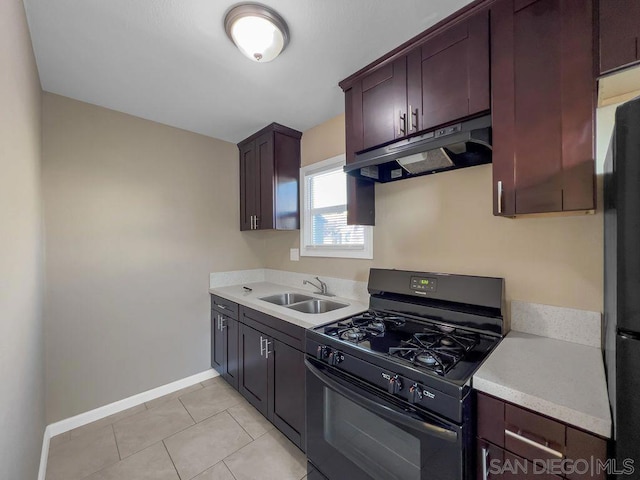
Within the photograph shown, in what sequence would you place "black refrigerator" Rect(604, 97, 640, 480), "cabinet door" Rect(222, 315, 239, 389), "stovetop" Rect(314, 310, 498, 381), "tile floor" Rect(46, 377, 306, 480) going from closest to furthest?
"black refrigerator" Rect(604, 97, 640, 480) → "stovetop" Rect(314, 310, 498, 381) → "tile floor" Rect(46, 377, 306, 480) → "cabinet door" Rect(222, 315, 239, 389)

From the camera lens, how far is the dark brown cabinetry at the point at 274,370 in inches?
68.2

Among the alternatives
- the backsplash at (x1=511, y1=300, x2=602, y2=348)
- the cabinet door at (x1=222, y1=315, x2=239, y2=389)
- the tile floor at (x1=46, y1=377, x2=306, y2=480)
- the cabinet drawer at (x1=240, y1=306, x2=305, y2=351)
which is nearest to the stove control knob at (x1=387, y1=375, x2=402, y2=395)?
the cabinet drawer at (x1=240, y1=306, x2=305, y2=351)

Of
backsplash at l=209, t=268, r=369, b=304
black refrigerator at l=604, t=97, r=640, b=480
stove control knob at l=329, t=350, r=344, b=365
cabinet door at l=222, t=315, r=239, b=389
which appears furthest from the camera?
cabinet door at l=222, t=315, r=239, b=389

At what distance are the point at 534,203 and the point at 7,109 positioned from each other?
2037 millimetres

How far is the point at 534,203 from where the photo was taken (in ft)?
3.74

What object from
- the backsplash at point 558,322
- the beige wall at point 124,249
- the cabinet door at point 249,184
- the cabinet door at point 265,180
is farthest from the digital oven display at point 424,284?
the beige wall at point 124,249

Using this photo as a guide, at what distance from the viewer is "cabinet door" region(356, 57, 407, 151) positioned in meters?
1.58

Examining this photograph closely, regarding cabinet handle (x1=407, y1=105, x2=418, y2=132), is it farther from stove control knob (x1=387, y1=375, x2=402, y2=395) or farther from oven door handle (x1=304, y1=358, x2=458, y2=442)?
oven door handle (x1=304, y1=358, x2=458, y2=442)

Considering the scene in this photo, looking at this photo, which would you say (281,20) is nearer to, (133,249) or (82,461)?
(133,249)

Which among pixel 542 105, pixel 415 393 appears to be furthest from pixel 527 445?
pixel 542 105

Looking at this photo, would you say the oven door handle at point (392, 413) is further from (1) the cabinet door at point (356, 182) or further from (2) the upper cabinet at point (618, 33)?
(2) the upper cabinet at point (618, 33)

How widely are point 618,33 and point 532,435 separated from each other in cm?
140

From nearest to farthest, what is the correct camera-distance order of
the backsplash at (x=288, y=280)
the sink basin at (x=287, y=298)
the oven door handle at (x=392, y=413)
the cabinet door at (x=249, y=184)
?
the oven door handle at (x=392, y=413) < the backsplash at (x=288, y=280) < the sink basin at (x=287, y=298) < the cabinet door at (x=249, y=184)

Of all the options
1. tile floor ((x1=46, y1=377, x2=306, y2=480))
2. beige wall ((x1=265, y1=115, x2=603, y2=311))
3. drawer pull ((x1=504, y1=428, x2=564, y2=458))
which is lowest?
tile floor ((x1=46, y1=377, x2=306, y2=480))
